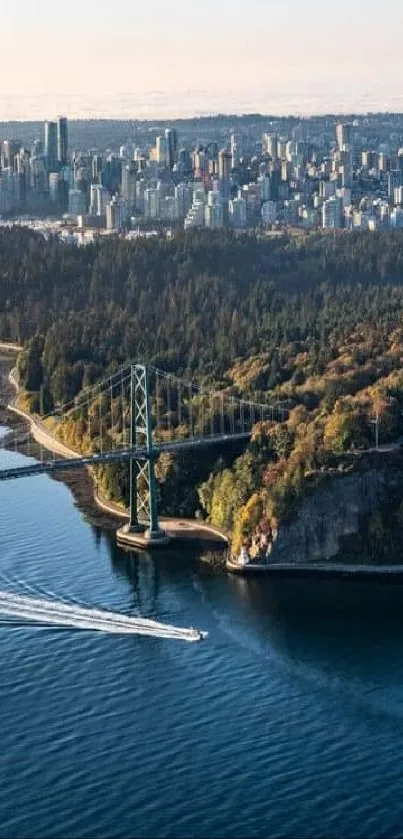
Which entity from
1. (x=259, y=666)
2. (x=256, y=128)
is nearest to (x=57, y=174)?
(x=256, y=128)

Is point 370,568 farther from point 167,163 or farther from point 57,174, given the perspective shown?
point 167,163

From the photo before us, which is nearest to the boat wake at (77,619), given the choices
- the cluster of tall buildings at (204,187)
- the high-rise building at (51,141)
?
the cluster of tall buildings at (204,187)

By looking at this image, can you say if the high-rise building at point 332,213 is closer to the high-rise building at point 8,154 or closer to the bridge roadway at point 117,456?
the high-rise building at point 8,154

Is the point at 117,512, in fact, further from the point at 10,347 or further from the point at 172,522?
the point at 10,347

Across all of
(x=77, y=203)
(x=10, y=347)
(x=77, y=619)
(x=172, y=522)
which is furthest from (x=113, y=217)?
(x=77, y=619)

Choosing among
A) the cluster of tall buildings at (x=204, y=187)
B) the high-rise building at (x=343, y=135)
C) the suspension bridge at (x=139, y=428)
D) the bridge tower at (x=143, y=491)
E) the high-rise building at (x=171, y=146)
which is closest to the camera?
the bridge tower at (x=143, y=491)

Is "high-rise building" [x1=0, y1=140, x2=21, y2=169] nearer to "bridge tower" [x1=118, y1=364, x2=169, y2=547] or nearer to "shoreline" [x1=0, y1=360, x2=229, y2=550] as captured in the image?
"shoreline" [x1=0, y1=360, x2=229, y2=550]

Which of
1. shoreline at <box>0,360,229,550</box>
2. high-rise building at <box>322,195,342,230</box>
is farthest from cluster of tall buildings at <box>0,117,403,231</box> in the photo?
shoreline at <box>0,360,229,550</box>
